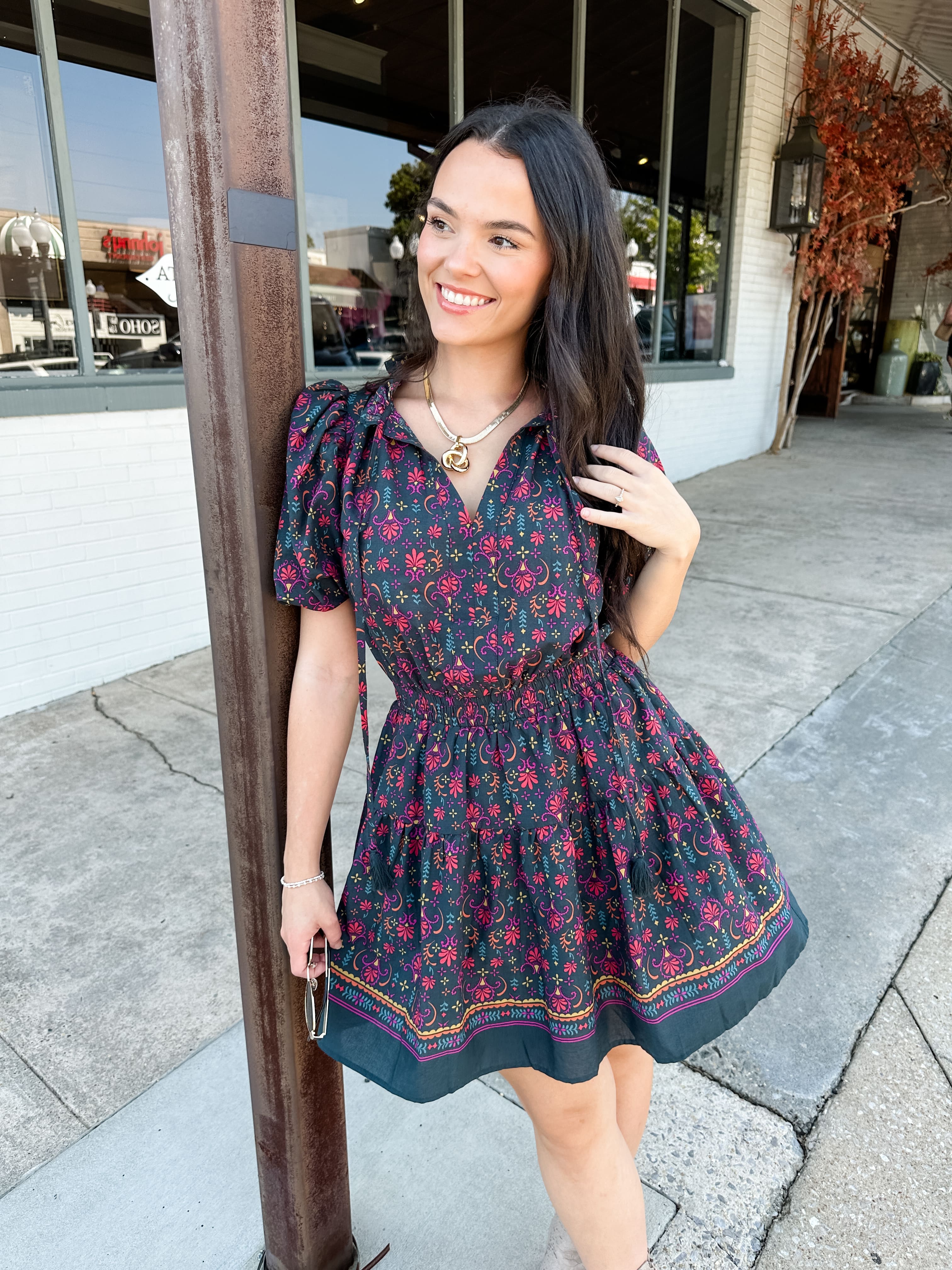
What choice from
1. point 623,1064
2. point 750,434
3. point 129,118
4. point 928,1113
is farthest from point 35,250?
point 750,434

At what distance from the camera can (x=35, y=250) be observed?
3457mm

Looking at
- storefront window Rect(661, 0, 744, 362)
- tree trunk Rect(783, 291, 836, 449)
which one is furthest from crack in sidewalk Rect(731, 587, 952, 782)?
tree trunk Rect(783, 291, 836, 449)

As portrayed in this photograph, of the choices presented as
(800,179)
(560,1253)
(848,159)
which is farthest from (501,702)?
(848,159)

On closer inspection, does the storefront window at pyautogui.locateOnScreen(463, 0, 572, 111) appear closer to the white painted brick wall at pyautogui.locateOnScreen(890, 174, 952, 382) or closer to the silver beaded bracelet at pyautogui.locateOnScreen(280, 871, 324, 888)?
the silver beaded bracelet at pyautogui.locateOnScreen(280, 871, 324, 888)

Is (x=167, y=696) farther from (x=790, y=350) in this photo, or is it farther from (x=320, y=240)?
(x=790, y=350)

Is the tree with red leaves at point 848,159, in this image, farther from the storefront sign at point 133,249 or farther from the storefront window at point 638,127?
the storefront sign at point 133,249

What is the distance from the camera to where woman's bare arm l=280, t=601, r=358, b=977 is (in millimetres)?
1124

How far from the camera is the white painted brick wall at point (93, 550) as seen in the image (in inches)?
130

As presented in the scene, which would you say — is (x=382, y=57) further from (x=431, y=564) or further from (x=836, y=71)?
(x=431, y=564)

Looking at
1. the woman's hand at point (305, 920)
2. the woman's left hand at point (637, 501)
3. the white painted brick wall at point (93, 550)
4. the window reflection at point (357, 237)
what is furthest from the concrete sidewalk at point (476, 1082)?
the window reflection at point (357, 237)

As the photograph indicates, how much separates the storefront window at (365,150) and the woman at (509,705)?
13.7 feet

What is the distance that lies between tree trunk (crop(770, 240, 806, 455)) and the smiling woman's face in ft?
26.6

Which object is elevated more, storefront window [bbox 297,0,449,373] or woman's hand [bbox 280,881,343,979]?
storefront window [bbox 297,0,449,373]

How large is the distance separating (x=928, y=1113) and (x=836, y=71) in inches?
332
